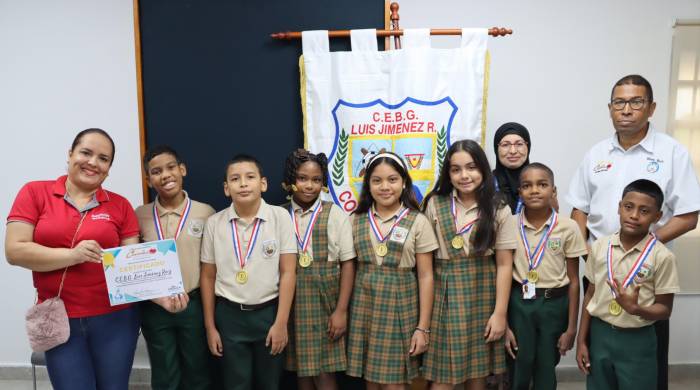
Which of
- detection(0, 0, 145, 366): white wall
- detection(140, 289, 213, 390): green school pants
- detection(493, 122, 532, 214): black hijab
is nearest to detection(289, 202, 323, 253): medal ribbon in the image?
detection(140, 289, 213, 390): green school pants

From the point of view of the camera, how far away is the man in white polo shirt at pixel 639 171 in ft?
7.24

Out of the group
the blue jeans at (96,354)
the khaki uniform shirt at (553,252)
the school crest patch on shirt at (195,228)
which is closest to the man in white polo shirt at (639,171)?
the khaki uniform shirt at (553,252)

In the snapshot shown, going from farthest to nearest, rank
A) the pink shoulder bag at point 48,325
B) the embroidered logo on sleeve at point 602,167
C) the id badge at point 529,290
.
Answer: the embroidered logo on sleeve at point 602,167 < the id badge at point 529,290 < the pink shoulder bag at point 48,325

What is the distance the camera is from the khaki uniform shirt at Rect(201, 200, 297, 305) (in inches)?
85.4

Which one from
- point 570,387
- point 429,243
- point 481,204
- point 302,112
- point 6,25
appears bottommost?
point 570,387

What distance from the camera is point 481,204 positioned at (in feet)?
7.10

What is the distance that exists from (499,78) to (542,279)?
159cm

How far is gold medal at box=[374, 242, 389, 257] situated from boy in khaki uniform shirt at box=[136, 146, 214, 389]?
90 cm

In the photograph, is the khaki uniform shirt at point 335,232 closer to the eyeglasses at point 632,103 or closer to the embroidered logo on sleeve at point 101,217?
the embroidered logo on sleeve at point 101,217

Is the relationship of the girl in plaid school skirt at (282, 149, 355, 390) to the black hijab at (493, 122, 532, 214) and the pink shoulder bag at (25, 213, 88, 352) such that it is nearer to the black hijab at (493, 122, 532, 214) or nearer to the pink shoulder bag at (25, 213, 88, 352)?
the black hijab at (493, 122, 532, 214)

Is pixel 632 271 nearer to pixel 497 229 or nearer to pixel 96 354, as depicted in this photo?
pixel 497 229

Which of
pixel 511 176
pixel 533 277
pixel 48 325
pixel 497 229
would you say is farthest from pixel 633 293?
pixel 48 325

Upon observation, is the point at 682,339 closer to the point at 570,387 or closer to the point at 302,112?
the point at 570,387

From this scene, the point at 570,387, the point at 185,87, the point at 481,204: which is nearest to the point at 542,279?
the point at 481,204
